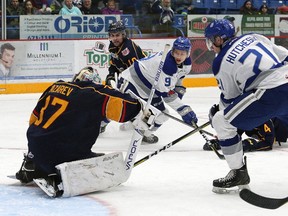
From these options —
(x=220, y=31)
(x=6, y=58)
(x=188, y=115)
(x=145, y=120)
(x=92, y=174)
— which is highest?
(x=220, y=31)

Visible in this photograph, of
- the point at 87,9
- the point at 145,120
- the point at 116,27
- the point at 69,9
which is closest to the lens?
the point at 145,120

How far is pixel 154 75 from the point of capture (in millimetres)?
6008

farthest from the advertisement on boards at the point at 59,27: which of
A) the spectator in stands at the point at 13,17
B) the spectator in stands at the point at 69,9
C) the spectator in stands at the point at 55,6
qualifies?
the spectator in stands at the point at 55,6

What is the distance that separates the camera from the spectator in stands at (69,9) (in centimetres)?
1012

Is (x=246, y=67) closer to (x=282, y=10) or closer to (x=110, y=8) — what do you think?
(x=110, y=8)

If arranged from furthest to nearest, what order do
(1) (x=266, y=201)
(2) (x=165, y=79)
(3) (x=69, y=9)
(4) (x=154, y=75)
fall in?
1. (3) (x=69, y=9)
2. (4) (x=154, y=75)
3. (2) (x=165, y=79)
4. (1) (x=266, y=201)

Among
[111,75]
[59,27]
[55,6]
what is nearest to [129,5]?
[55,6]

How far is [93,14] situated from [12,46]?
1.51 metres

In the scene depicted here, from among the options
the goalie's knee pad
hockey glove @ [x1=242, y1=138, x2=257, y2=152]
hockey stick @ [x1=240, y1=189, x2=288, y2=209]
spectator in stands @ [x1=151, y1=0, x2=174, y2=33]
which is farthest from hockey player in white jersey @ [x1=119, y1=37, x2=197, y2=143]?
spectator in stands @ [x1=151, y1=0, x2=174, y2=33]

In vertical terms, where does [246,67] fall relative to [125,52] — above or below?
above

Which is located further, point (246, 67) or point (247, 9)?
point (247, 9)

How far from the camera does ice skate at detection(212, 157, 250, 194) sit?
13.2 ft

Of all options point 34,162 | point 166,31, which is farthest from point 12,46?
point 34,162

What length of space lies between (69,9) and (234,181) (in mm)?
6578
